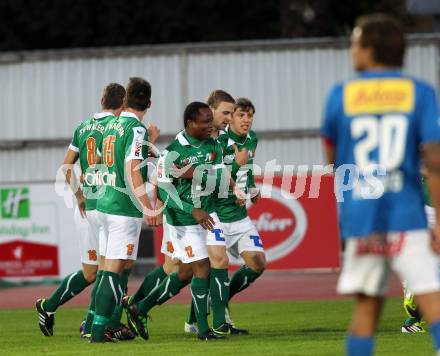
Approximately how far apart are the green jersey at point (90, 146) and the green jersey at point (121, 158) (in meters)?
0.20

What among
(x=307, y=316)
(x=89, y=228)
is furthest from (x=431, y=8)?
(x=89, y=228)

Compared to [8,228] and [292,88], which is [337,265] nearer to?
[8,228]

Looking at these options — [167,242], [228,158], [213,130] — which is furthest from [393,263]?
[228,158]

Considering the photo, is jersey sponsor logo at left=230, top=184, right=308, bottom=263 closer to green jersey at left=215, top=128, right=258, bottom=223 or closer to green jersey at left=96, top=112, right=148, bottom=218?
green jersey at left=215, top=128, right=258, bottom=223

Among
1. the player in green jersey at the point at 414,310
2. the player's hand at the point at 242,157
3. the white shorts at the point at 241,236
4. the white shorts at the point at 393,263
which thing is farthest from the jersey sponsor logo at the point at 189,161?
the white shorts at the point at 393,263

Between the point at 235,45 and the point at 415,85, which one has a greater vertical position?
the point at 235,45

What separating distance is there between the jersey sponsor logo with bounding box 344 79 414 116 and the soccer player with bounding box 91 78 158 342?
165 inches

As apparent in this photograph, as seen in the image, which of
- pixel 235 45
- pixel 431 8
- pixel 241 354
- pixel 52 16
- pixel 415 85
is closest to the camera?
pixel 415 85

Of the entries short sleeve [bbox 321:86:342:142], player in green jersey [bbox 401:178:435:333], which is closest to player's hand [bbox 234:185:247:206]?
player in green jersey [bbox 401:178:435:333]

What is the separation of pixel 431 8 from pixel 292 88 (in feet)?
14.8

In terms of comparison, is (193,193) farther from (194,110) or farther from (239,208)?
(239,208)

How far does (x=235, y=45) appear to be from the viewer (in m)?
28.4

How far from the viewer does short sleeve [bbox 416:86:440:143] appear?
246 inches

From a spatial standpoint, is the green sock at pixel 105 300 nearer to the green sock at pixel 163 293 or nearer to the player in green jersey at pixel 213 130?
the green sock at pixel 163 293
